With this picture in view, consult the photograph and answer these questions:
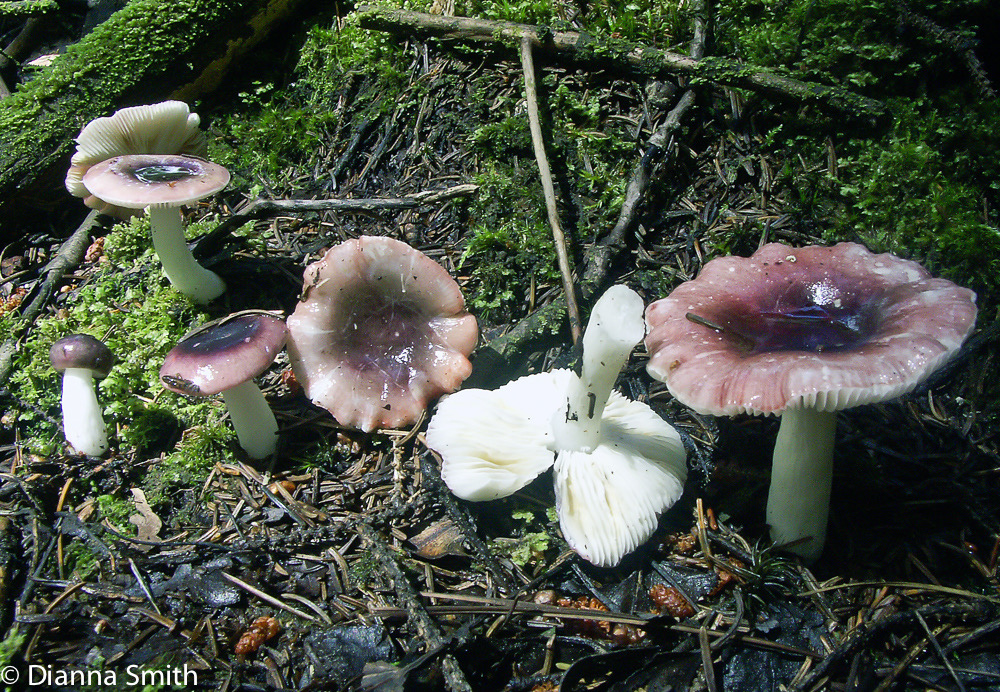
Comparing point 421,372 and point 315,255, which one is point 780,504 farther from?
point 315,255

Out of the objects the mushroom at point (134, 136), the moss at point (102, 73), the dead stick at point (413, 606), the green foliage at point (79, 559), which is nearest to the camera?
the dead stick at point (413, 606)

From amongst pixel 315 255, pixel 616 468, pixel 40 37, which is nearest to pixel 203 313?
pixel 315 255

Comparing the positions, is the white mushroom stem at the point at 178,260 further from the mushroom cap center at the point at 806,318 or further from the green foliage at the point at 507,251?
the mushroom cap center at the point at 806,318

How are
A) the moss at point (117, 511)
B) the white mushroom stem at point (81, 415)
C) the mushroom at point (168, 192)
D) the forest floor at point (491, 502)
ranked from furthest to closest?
the white mushroom stem at point (81, 415) < the mushroom at point (168, 192) < the moss at point (117, 511) < the forest floor at point (491, 502)

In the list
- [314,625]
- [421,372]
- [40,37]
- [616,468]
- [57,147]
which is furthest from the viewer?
[40,37]


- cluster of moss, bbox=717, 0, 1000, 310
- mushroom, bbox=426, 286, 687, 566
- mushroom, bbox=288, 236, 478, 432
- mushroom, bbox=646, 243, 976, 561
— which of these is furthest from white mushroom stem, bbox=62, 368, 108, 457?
cluster of moss, bbox=717, 0, 1000, 310

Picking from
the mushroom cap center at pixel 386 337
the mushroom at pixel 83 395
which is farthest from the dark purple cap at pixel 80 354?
the mushroom cap center at pixel 386 337
